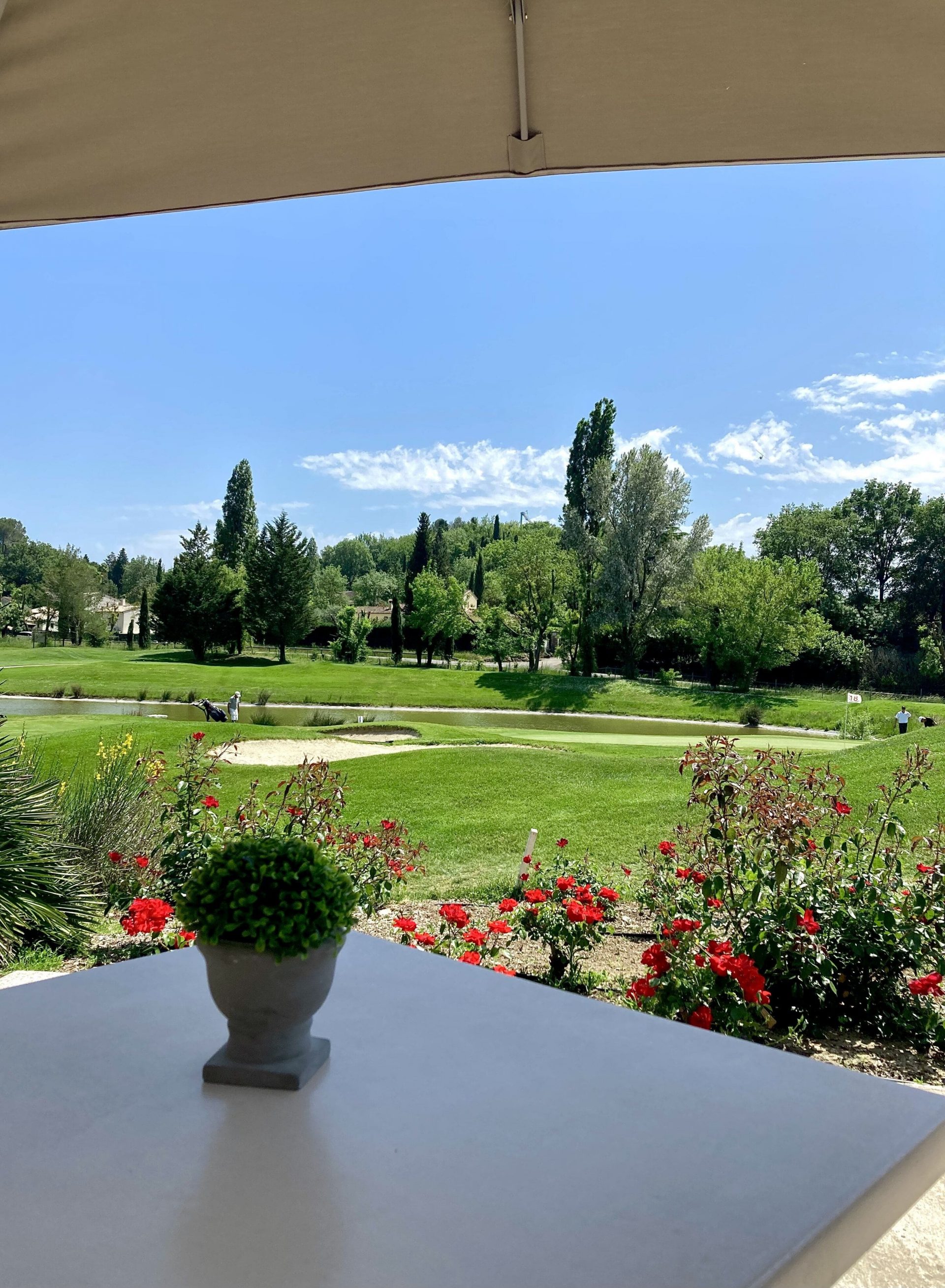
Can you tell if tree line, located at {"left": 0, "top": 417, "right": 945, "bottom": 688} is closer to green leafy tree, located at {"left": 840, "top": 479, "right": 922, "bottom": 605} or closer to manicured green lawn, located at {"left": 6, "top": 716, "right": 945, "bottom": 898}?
green leafy tree, located at {"left": 840, "top": 479, "right": 922, "bottom": 605}

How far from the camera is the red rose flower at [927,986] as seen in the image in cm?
184

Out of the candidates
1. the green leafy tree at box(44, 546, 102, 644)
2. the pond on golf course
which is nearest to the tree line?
the green leafy tree at box(44, 546, 102, 644)

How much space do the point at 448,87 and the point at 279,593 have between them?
7.09 m

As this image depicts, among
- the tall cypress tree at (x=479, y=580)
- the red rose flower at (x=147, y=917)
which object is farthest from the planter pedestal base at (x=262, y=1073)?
the tall cypress tree at (x=479, y=580)

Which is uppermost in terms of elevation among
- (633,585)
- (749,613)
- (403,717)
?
(633,585)

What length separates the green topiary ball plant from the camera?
2.35ft

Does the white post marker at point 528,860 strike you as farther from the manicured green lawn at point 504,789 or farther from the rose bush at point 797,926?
the rose bush at point 797,926

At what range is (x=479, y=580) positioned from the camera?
12.1 m


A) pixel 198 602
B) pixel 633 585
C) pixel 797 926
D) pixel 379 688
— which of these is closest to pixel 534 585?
pixel 379 688

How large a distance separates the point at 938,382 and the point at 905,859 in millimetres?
4561

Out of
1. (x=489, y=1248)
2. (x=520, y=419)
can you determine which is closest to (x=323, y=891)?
(x=489, y=1248)

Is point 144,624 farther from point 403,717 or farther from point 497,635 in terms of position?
point 497,635

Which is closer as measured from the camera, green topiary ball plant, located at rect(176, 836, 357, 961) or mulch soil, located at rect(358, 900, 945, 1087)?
green topiary ball plant, located at rect(176, 836, 357, 961)

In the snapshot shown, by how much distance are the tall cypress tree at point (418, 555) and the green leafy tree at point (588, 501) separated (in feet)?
12.3
